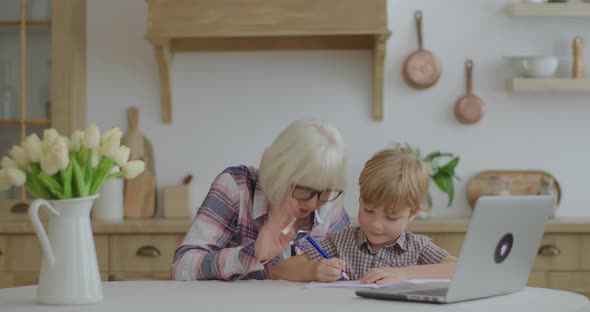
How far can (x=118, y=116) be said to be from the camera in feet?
13.6

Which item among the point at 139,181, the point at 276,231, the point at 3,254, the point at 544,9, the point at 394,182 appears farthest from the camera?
the point at 139,181

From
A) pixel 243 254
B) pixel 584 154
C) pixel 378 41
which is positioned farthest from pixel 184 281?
pixel 584 154

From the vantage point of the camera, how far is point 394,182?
82.8 inches

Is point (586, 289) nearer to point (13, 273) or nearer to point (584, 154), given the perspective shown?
point (584, 154)

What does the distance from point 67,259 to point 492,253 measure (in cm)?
79

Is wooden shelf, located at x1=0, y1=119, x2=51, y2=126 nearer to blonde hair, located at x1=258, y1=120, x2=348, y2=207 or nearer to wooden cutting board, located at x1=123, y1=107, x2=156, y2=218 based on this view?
wooden cutting board, located at x1=123, y1=107, x2=156, y2=218

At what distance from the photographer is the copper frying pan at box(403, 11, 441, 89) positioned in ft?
13.1

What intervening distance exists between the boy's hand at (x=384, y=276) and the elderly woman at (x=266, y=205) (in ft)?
0.61

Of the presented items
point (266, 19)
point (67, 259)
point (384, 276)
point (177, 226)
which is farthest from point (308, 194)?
point (266, 19)

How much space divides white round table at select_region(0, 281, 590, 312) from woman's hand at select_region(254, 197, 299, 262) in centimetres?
8

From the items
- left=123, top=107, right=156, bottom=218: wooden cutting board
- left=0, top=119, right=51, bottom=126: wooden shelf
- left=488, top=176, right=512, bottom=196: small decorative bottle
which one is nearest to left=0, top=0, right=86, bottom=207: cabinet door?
left=0, top=119, right=51, bottom=126: wooden shelf

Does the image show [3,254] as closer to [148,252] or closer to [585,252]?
[148,252]

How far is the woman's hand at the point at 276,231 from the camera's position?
1932 mm

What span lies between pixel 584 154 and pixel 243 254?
8.14 feet
